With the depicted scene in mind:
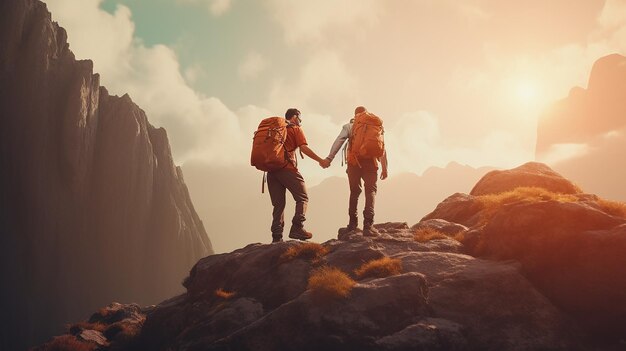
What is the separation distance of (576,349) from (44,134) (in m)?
67.4

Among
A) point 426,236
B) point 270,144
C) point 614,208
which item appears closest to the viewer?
point 614,208

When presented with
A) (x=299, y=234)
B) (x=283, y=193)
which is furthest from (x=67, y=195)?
(x=299, y=234)

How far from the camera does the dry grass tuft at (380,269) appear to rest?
858cm

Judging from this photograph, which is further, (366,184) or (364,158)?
(366,184)

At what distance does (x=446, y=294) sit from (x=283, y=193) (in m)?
5.66

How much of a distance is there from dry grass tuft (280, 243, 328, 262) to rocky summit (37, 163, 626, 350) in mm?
28

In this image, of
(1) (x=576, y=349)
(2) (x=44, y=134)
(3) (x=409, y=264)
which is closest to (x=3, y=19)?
(2) (x=44, y=134)

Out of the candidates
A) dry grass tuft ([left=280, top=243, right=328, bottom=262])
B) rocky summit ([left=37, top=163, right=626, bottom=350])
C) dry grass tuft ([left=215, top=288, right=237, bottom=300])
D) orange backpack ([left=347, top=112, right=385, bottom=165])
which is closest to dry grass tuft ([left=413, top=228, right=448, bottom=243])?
rocky summit ([left=37, top=163, right=626, bottom=350])

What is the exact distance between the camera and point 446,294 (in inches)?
304

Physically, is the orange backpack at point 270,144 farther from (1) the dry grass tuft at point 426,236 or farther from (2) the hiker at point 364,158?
(1) the dry grass tuft at point 426,236

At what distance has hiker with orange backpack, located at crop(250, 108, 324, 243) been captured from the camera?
1116 cm

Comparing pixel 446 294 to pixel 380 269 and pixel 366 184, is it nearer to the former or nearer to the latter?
pixel 380 269

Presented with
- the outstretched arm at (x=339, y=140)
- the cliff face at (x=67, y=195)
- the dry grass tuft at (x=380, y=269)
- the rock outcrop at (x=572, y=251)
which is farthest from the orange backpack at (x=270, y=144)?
the cliff face at (x=67, y=195)

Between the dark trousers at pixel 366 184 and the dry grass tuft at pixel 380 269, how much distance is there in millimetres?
2957
